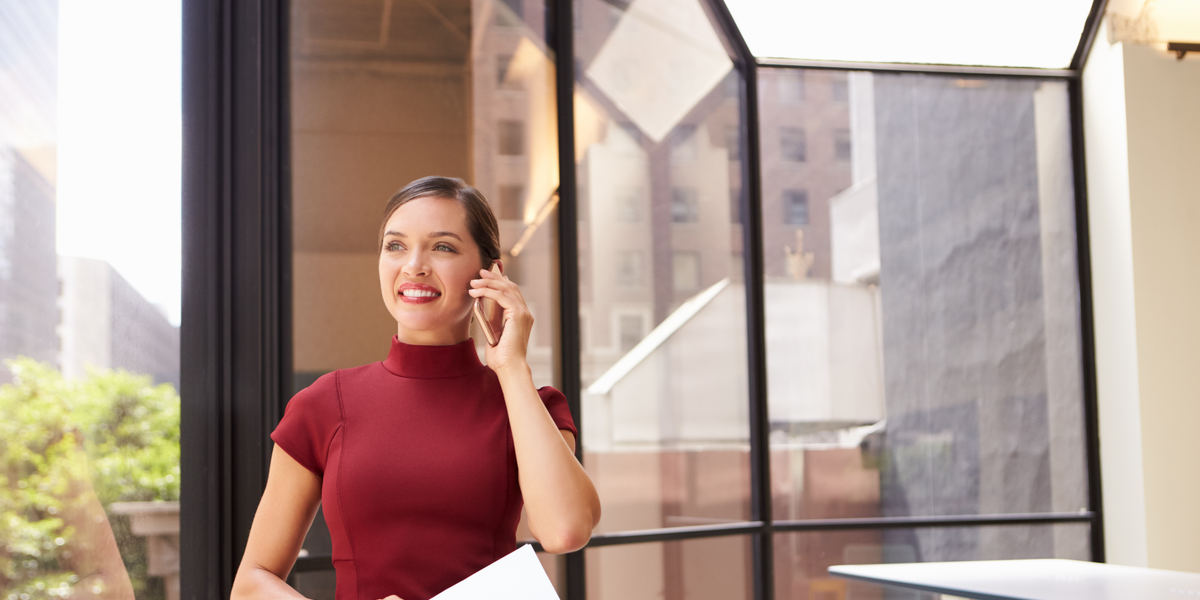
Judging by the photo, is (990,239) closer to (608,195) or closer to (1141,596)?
(608,195)

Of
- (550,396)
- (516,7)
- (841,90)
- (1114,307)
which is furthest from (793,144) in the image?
(550,396)

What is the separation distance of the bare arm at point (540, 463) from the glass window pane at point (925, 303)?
8.46 ft

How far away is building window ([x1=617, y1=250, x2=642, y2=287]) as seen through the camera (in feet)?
10.4

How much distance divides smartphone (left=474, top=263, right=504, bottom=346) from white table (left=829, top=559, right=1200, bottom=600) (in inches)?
59.6

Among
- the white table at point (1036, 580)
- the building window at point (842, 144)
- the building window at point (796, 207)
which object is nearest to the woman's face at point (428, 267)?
the white table at point (1036, 580)

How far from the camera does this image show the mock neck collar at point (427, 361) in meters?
1.15

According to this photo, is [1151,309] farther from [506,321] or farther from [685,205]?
[506,321]

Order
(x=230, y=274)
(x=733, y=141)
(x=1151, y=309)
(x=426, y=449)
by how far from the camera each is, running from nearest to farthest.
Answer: (x=426, y=449) → (x=230, y=274) → (x=733, y=141) → (x=1151, y=309)

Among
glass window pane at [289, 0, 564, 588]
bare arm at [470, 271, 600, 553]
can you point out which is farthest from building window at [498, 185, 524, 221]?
bare arm at [470, 271, 600, 553]

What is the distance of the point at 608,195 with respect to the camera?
316 cm

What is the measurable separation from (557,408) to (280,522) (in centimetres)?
38

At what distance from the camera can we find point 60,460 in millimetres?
1568

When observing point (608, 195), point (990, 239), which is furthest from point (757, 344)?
point (990, 239)

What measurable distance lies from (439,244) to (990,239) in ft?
11.0
